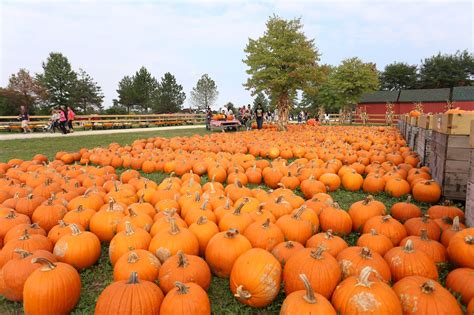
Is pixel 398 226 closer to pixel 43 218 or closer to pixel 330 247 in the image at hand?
pixel 330 247

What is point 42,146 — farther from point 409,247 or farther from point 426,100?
point 426,100

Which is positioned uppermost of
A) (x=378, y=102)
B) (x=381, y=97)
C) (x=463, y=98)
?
(x=381, y=97)

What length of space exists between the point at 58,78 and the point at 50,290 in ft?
251

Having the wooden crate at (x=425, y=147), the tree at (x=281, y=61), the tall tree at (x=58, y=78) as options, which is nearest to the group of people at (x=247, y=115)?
the tree at (x=281, y=61)

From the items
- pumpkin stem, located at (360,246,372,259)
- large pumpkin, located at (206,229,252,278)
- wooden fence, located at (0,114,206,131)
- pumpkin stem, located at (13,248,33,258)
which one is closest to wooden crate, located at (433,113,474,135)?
pumpkin stem, located at (360,246,372,259)

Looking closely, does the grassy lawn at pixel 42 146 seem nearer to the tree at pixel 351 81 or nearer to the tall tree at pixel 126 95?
the tree at pixel 351 81

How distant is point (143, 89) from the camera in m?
81.8

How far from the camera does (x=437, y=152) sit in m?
5.25

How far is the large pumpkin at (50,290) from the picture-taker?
250 centimetres

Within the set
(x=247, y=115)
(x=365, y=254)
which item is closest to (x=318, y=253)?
(x=365, y=254)

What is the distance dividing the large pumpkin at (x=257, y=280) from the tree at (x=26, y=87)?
53942 millimetres

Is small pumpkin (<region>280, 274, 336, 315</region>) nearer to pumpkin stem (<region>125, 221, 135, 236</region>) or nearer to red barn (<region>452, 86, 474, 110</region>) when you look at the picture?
pumpkin stem (<region>125, 221, 135, 236</region>)

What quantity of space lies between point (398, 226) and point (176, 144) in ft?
29.0

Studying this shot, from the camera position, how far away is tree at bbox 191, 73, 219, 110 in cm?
10225
